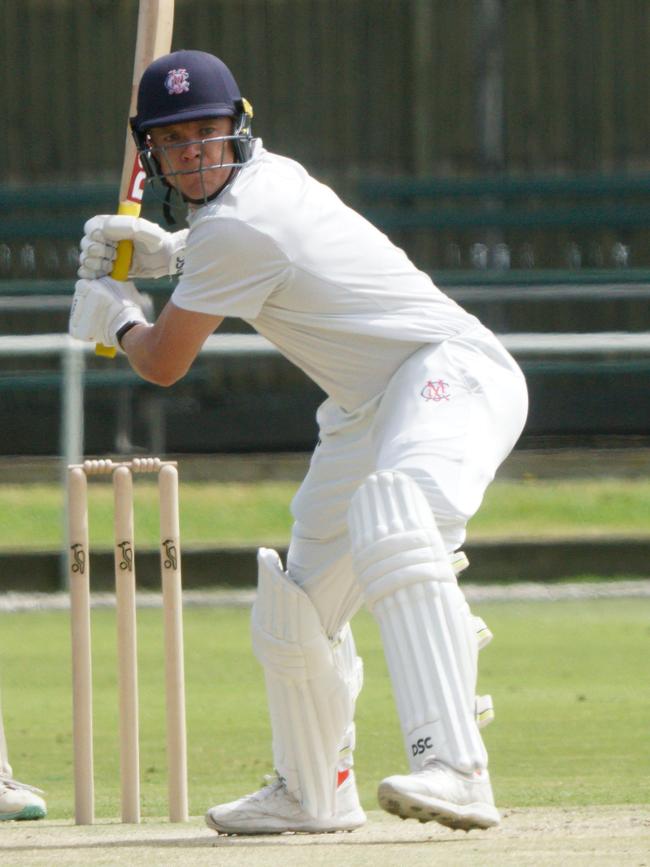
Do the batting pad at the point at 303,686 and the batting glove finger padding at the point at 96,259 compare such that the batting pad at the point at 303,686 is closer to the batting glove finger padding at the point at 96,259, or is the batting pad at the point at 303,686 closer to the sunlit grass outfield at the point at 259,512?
the batting glove finger padding at the point at 96,259

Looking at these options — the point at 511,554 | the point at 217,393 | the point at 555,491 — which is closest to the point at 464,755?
the point at 511,554

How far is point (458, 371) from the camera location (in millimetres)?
3240

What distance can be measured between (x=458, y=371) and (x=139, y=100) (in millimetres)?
756

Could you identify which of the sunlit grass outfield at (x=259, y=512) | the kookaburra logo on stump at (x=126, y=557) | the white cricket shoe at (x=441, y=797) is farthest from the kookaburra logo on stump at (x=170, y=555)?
the sunlit grass outfield at (x=259, y=512)

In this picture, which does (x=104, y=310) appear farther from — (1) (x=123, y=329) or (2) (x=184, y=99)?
(2) (x=184, y=99)

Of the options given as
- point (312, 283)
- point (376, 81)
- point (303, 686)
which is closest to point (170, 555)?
point (303, 686)

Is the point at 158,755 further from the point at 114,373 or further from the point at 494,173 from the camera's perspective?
the point at 494,173

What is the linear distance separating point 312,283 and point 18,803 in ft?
4.10

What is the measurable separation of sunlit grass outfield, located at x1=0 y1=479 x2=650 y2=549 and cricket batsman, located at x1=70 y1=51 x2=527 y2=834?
4676 mm

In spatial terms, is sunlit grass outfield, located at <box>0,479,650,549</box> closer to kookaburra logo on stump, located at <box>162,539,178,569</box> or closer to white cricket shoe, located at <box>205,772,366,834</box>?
kookaburra logo on stump, located at <box>162,539,178,569</box>

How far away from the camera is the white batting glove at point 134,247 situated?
354 cm

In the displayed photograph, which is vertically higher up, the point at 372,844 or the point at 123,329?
the point at 123,329

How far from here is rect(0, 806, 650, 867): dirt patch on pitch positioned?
116 inches

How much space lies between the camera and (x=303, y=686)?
344 cm
